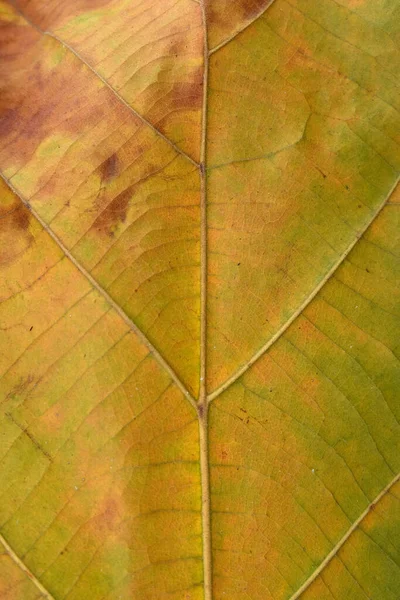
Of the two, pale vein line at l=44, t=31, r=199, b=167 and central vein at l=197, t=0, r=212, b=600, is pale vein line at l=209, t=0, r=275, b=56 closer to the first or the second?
central vein at l=197, t=0, r=212, b=600

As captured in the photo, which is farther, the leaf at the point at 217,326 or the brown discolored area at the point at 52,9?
the brown discolored area at the point at 52,9

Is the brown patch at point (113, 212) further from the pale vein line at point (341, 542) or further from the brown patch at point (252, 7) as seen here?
the pale vein line at point (341, 542)

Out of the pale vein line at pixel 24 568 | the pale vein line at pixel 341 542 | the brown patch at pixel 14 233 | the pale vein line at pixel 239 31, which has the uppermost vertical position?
the pale vein line at pixel 239 31

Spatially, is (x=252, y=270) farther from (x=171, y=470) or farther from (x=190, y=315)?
(x=171, y=470)

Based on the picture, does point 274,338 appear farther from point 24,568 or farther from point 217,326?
point 24,568

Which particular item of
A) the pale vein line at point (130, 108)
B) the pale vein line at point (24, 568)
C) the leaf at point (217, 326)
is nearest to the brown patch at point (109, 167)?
the leaf at point (217, 326)

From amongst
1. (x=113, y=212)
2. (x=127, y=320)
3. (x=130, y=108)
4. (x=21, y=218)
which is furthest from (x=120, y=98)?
(x=127, y=320)

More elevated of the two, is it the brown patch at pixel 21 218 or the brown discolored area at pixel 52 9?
the brown discolored area at pixel 52 9

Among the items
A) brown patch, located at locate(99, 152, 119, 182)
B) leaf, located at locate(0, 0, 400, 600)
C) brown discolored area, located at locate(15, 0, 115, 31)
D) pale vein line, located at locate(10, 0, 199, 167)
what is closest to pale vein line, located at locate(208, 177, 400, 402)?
leaf, located at locate(0, 0, 400, 600)

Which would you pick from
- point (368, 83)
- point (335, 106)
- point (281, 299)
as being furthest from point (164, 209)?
point (368, 83)
